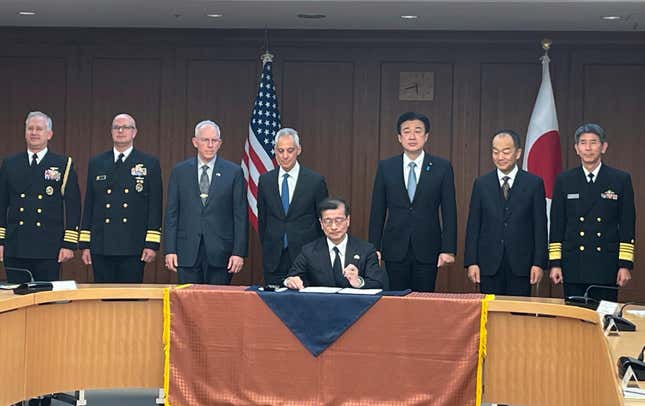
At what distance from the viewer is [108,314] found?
18.7 ft

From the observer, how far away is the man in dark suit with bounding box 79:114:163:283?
6910 millimetres

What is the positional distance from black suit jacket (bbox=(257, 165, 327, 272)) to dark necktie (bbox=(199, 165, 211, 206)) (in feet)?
1.15

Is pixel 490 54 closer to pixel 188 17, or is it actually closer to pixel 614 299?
pixel 188 17

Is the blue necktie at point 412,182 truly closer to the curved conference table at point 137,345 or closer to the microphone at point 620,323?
the curved conference table at point 137,345

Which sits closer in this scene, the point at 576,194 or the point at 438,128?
the point at 576,194

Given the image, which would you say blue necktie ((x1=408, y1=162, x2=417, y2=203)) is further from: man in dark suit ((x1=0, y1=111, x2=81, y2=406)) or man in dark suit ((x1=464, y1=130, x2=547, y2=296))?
man in dark suit ((x1=0, y1=111, x2=81, y2=406))

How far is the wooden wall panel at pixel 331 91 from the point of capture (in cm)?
900

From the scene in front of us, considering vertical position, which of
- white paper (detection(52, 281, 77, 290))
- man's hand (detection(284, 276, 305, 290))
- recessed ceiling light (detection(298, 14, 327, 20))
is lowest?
white paper (detection(52, 281, 77, 290))

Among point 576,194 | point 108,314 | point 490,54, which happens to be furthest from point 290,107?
point 108,314

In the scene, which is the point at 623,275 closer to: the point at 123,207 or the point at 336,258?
the point at 336,258

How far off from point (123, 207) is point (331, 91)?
2755 millimetres

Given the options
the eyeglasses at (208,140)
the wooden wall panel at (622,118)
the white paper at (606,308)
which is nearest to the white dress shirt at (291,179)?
the eyeglasses at (208,140)

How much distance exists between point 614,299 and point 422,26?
3.29 metres

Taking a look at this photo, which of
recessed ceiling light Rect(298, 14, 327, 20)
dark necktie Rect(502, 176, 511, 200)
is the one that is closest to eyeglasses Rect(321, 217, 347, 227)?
dark necktie Rect(502, 176, 511, 200)
